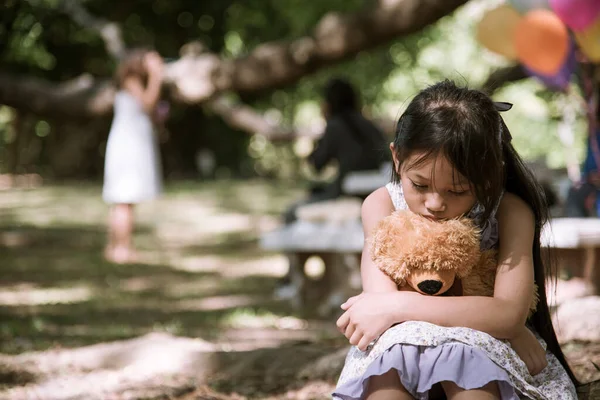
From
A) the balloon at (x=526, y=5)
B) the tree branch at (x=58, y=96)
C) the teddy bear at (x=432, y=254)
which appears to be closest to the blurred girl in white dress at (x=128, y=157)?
the tree branch at (x=58, y=96)

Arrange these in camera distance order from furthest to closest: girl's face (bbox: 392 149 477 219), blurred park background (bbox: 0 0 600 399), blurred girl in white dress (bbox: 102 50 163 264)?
blurred girl in white dress (bbox: 102 50 163 264), blurred park background (bbox: 0 0 600 399), girl's face (bbox: 392 149 477 219)

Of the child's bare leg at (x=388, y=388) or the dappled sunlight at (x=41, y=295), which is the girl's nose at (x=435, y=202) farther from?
the dappled sunlight at (x=41, y=295)

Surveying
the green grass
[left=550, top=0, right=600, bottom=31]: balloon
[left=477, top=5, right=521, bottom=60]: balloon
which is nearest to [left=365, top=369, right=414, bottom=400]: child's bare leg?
the green grass

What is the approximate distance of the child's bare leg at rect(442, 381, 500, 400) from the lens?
2074 millimetres

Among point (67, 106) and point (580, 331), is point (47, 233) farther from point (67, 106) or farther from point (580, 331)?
point (580, 331)

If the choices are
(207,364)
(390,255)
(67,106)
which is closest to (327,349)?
(207,364)

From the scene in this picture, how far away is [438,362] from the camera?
211cm

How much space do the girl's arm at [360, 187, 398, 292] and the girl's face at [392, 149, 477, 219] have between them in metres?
0.14

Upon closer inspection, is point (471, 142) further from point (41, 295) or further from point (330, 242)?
point (41, 295)

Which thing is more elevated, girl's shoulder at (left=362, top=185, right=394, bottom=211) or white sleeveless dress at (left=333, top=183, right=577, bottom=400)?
girl's shoulder at (left=362, top=185, right=394, bottom=211)

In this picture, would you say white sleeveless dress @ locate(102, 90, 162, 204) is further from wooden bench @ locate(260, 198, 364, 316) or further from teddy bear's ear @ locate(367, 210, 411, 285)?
teddy bear's ear @ locate(367, 210, 411, 285)

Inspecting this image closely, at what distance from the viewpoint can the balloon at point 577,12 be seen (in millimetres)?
6219

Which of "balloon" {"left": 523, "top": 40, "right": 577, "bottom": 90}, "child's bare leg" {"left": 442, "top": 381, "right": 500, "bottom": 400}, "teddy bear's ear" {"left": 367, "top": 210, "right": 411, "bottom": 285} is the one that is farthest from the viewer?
"balloon" {"left": 523, "top": 40, "right": 577, "bottom": 90}

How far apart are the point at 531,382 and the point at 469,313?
0.27m
